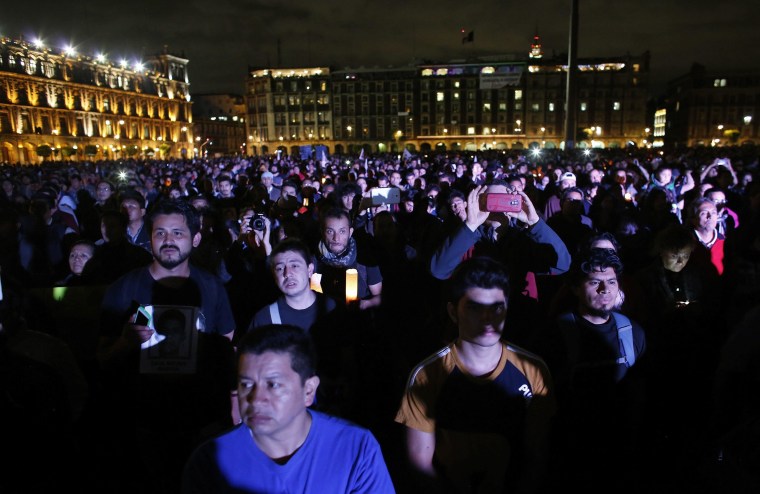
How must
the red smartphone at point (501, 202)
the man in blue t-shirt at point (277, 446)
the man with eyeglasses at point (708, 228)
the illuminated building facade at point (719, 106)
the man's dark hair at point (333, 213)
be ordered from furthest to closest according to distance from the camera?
1. the illuminated building facade at point (719, 106)
2. the man with eyeglasses at point (708, 228)
3. the man's dark hair at point (333, 213)
4. the red smartphone at point (501, 202)
5. the man in blue t-shirt at point (277, 446)

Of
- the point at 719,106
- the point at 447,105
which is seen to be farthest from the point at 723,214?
the point at 719,106

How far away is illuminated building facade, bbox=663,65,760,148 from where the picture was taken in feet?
276

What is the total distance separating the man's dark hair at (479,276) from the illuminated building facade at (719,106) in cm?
9554

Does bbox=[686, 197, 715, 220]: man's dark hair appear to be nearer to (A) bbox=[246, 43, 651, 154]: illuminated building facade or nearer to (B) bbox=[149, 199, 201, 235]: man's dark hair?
(B) bbox=[149, 199, 201, 235]: man's dark hair

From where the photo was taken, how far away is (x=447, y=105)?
286ft

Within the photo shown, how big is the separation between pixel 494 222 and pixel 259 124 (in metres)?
95.1

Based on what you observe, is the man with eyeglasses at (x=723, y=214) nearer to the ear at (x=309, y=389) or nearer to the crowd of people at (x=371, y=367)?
the crowd of people at (x=371, y=367)

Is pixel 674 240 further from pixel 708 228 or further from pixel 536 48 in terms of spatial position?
pixel 536 48

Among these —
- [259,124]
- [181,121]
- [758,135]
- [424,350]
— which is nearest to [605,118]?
[758,135]

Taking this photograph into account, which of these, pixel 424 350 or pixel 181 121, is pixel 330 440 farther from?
pixel 181 121

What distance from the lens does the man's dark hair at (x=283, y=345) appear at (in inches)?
77.2

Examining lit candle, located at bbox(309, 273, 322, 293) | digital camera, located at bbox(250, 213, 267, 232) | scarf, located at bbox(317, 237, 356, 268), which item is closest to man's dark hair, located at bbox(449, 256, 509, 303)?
lit candle, located at bbox(309, 273, 322, 293)

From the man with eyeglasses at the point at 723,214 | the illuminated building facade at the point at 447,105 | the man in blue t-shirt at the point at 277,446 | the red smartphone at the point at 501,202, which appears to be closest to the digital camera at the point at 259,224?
the red smartphone at the point at 501,202

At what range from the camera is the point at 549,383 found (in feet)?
8.04
